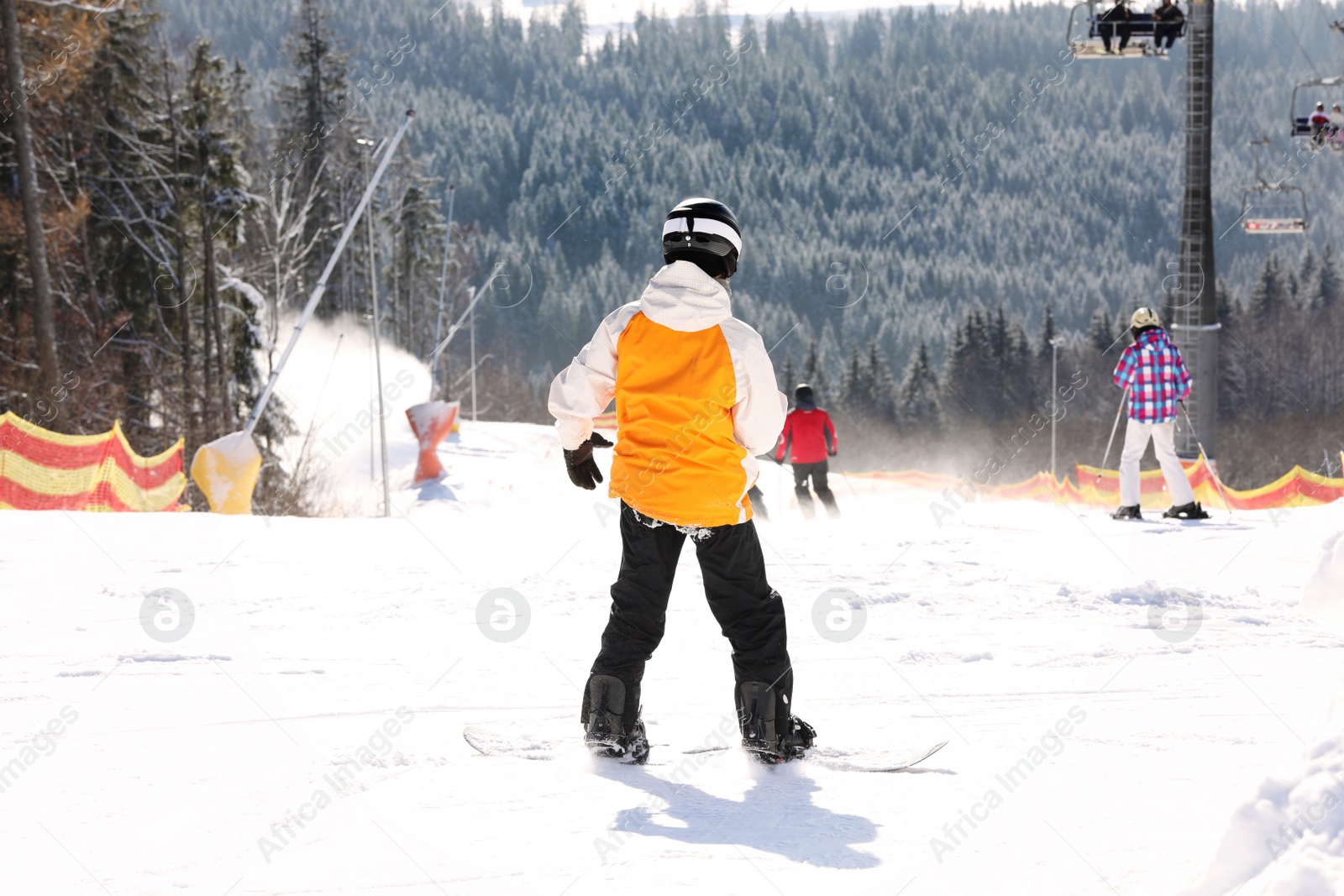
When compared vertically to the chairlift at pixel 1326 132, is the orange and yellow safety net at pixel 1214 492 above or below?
below

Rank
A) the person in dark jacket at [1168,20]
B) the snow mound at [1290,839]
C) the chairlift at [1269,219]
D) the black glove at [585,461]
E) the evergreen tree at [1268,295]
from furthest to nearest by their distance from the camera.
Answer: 1. the evergreen tree at [1268,295]
2. the chairlift at [1269,219]
3. the person in dark jacket at [1168,20]
4. the black glove at [585,461]
5. the snow mound at [1290,839]

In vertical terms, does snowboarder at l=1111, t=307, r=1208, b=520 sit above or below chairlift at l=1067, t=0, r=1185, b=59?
below

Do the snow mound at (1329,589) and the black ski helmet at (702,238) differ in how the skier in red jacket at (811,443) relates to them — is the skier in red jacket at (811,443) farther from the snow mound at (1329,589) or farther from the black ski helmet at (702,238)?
the snow mound at (1329,589)

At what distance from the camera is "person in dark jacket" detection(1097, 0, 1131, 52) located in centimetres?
1599

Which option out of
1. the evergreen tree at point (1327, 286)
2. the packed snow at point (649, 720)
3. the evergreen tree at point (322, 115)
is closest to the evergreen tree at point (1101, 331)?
the evergreen tree at point (1327, 286)

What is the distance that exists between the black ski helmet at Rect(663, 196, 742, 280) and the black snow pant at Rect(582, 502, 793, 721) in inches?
31.5

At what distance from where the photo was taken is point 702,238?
3.43m

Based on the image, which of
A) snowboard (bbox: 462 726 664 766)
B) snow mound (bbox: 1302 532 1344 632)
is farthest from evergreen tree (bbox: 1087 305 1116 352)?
snowboard (bbox: 462 726 664 766)

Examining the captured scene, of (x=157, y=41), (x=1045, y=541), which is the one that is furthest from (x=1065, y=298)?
(x=1045, y=541)

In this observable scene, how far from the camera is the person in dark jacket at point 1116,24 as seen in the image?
15992 millimetres

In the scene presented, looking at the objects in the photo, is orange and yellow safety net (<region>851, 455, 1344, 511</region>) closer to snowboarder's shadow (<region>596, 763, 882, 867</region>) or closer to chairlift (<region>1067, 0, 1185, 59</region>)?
chairlift (<region>1067, 0, 1185, 59</region>)

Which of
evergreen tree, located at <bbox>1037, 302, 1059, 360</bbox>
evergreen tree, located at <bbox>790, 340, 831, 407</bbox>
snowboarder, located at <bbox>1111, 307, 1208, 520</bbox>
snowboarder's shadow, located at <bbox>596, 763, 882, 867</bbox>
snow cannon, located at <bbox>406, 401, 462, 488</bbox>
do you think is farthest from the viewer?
evergreen tree, located at <bbox>1037, 302, 1059, 360</bbox>

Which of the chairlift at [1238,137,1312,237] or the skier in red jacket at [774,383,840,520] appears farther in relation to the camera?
the chairlift at [1238,137,1312,237]

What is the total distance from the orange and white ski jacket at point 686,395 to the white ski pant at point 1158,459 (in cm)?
717
